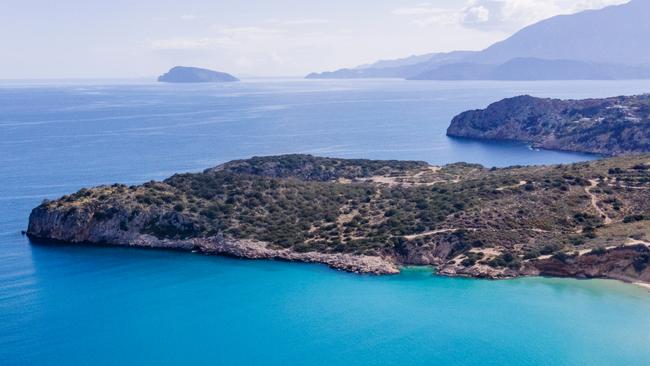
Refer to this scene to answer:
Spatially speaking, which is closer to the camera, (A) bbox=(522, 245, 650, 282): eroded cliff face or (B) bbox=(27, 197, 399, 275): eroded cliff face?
(A) bbox=(522, 245, 650, 282): eroded cliff face

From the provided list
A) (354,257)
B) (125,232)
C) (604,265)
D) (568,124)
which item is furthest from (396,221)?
(568,124)

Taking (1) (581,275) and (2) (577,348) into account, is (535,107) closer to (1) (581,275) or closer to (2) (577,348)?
(1) (581,275)

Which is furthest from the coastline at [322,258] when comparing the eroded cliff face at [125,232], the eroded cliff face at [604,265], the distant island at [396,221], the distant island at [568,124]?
the distant island at [568,124]

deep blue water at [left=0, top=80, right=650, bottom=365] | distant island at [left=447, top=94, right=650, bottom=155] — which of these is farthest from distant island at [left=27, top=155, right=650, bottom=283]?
distant island at [left=447, top=94, right=650, bottom=155]

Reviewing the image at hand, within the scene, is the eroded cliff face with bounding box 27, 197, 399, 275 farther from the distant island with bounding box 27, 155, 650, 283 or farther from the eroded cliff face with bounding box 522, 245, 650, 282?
the eroded cliff face with bounding box 522, 245, 650, 282

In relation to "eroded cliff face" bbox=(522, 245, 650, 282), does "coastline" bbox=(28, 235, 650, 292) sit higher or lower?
lower

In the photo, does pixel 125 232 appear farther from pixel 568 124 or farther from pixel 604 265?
pixel 568 124

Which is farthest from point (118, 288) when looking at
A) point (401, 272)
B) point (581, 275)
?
point (581, 275)
